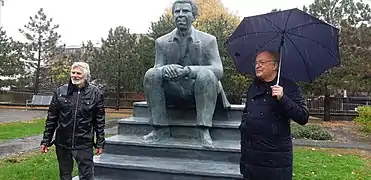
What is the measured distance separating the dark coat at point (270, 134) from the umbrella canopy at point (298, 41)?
207 millimetres

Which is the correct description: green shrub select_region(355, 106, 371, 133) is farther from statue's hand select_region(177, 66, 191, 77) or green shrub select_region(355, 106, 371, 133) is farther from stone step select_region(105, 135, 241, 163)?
→ statue's hand select_region(177, 66, 191, 77)

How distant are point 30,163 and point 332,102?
17865mm

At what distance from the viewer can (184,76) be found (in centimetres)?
448

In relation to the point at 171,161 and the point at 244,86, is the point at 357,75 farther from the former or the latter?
the point at 171,161

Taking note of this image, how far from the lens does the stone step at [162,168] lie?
156 inches

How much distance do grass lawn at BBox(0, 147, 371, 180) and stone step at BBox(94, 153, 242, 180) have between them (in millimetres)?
1551

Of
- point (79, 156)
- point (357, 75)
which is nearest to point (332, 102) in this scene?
point (357, 75)

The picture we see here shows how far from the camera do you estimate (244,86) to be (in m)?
18.1

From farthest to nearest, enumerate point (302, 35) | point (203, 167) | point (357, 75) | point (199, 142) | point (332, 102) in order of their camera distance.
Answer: point (332, 102) < point (357, 75) < point (199, 142) < point (203, 167) < point (302, 35)

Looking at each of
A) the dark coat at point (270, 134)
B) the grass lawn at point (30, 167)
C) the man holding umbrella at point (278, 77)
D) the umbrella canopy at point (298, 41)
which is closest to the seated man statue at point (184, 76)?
the man holding umbrella at point (278, 77)

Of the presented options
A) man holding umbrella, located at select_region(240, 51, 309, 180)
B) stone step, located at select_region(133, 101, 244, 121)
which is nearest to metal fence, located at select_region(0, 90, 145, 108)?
stone step, located at select_region(133, 101, 244, 121)

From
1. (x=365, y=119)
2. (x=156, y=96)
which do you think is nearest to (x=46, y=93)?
(x=365, y=119)

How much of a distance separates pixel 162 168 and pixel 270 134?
178 centimetres

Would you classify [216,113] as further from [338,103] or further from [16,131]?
[338,103]
